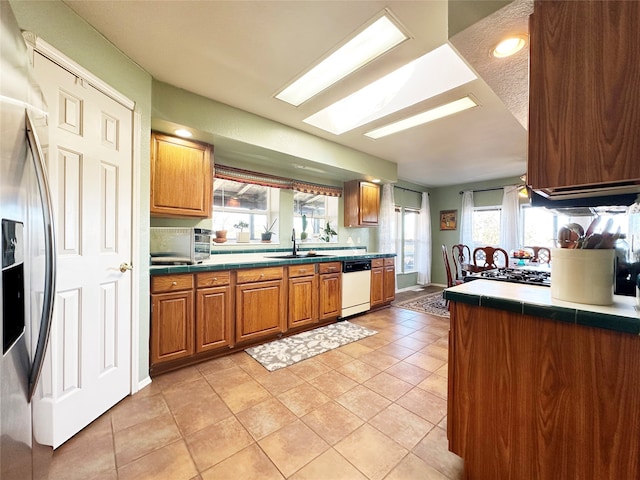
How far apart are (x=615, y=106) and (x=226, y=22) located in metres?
1.90

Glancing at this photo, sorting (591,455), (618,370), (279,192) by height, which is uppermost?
(279,192)

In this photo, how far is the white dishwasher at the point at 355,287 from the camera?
3.66m

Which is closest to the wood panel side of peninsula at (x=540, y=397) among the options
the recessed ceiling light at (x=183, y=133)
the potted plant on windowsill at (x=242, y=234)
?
the recessed ceiling light at (x=183, y=133)

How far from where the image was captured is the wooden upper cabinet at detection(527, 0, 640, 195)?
0.86 m

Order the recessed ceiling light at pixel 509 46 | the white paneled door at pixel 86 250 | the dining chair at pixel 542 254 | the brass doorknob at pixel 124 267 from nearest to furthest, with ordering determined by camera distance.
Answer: the recessed ceiling light at pixel 509 46 < the white paneled door at pixel 86 250 < the brass doorknob at pixel 124 267 < the dining chair at pixel 542 254

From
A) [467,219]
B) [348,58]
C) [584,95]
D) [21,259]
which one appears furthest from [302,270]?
[467,219]

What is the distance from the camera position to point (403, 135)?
328cm

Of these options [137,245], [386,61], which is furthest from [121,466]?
[386,61]

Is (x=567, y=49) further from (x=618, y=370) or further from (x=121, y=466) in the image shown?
(x=121, y=466)

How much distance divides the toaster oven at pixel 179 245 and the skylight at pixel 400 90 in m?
1.68

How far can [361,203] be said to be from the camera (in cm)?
439

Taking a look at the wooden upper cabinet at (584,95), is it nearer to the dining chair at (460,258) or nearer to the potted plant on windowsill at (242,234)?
the potted plant on windowsill at (242,234)

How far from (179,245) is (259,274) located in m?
0.82

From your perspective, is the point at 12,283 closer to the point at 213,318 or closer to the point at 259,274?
the point at 213,318
